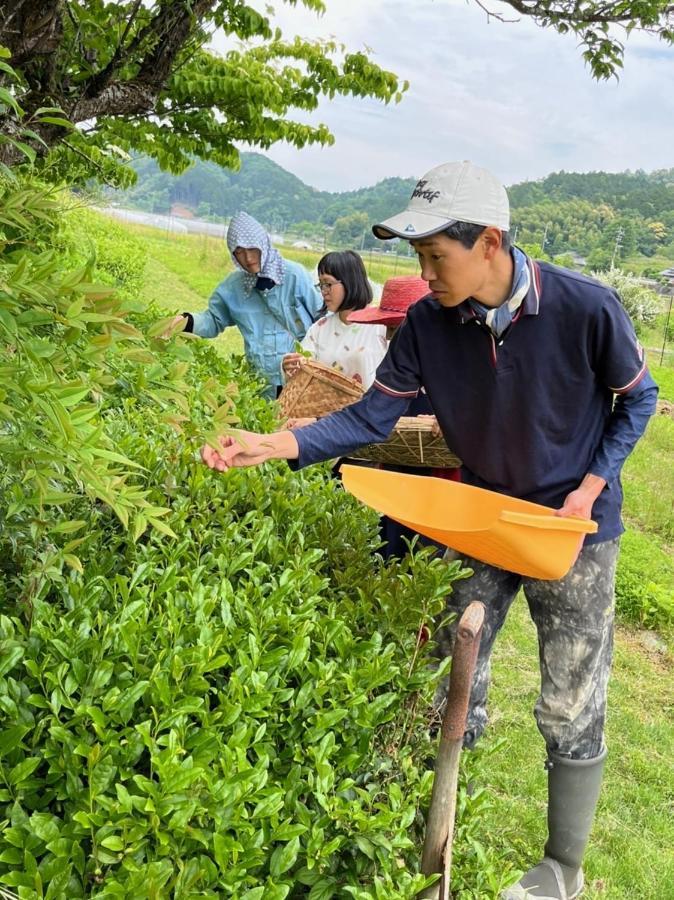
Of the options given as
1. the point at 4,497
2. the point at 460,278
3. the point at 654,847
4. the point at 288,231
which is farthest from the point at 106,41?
the point at 288,231

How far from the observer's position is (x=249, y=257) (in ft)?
14.9

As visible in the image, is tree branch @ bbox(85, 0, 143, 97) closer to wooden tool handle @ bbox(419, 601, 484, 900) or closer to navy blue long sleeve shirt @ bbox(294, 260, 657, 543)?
navy blue long sleeve shirt @ bbox(294, 260, 657, 543)

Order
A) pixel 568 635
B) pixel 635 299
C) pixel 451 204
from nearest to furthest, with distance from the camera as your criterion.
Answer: pixel 451 204 → pixel 568 635 → pixel 635 299

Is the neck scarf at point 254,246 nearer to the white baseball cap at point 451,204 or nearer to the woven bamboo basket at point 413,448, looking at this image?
the woven bamboo basket at point 413,448

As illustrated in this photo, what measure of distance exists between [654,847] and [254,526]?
2.12 meters

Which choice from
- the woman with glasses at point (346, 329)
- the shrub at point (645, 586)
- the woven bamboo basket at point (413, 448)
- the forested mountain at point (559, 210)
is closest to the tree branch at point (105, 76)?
the woman with glasses at point (346, 329)

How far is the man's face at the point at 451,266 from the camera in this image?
2039 millimetres

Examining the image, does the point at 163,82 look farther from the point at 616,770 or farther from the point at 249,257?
the point at 616,770

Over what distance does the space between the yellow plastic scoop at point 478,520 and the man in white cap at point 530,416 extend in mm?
126

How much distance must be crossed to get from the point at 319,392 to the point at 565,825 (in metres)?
1.94

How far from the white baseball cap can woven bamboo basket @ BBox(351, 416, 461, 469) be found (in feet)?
3.85

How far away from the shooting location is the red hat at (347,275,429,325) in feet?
12.1

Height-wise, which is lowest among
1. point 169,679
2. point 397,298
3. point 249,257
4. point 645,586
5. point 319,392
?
point 645,586

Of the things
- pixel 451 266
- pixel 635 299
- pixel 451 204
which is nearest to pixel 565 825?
pixel 451 266
